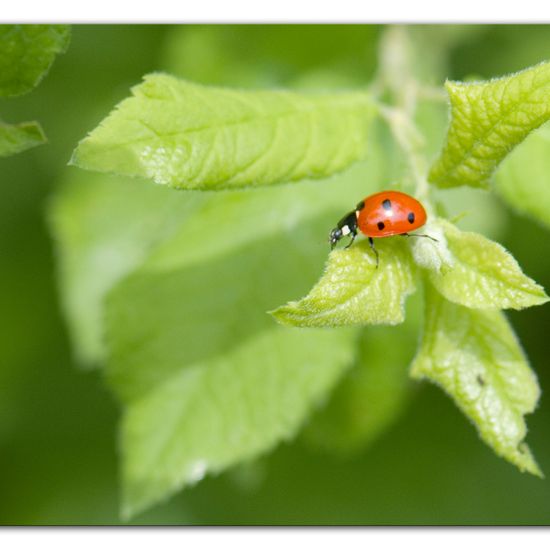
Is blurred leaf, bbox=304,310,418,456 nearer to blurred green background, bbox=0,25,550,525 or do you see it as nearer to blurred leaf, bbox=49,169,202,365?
blurred green background, bbox=0,25,550,525

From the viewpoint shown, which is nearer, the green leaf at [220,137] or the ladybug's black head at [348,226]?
the green leaf at [220,137]

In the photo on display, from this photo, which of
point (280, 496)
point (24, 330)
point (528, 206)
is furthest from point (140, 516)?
point (528, 206)

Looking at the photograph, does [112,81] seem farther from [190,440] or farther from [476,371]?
[476,371]

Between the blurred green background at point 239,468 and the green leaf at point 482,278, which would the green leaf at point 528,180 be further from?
the blurred green background at point 239,468

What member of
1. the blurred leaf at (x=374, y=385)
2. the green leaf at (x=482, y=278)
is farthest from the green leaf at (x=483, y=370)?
the blurred leaf at (x=374, y=385)

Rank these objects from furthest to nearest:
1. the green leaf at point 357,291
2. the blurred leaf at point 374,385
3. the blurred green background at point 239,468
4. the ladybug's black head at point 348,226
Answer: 1. the blurred green background at point 239,468
2. the blurred leaf at point 374,385
3. the ladybug's black head at point 348,226
4. the green leaf at point 357,291
